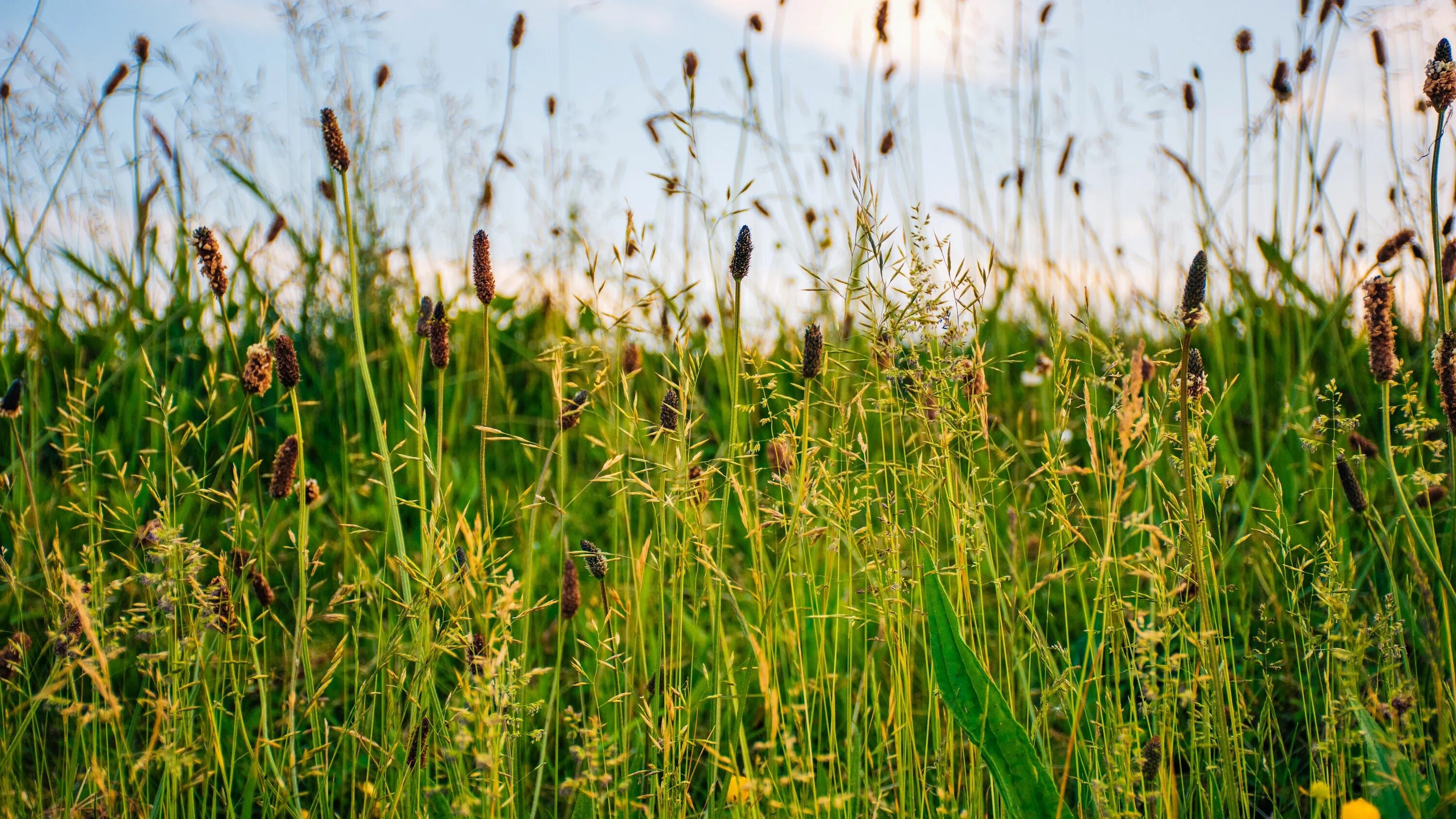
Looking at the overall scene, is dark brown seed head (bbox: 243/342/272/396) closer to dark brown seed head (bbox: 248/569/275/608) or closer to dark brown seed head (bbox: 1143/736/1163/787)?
dark brown seed head (bbox: 248/569/275/608)

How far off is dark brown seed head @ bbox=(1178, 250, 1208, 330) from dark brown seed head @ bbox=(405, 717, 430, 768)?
1058mm

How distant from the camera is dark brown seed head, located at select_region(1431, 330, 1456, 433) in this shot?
3.51 feet

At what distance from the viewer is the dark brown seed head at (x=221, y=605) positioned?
1.12m

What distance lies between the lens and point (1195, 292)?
1.01 metres

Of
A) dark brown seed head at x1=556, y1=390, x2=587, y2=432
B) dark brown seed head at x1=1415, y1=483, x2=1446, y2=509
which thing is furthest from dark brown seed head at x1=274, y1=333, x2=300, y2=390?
dark brown seed head at x1=1415, y1=483, x2=1446, y2=509

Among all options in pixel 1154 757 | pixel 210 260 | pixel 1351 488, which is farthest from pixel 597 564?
pixel 1351 488

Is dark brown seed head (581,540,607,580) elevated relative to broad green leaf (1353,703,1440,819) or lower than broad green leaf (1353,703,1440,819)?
elevated

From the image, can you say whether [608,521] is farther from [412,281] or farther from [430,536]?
[412,281]

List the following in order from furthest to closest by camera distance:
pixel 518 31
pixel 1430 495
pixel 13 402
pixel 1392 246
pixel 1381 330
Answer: pixel 518 31, pixel 1392 246, pixel 1430 495, pixel 13 402, pixel 1381 330

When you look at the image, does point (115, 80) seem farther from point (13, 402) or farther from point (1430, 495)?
point (1430, 495)

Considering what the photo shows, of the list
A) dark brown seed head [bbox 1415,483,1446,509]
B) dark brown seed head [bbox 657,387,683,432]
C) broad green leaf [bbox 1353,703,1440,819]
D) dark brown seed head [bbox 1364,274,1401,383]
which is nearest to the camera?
broad green leaf [bbox 1353,703,1440,819]

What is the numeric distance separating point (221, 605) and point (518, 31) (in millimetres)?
1721

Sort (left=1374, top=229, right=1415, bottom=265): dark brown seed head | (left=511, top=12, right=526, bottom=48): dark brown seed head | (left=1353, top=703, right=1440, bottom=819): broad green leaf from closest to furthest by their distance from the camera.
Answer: (left=1353, top=703, right=1440, bottom=819): broad green leaf < (left=1374, top=229, right=1415, bottom=265): dark brown seed head < (left=511, top=12, right=526, bottom=48): dark brown seed head

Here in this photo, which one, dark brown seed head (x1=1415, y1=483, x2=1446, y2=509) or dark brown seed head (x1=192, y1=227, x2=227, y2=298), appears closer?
dark brown seed head (x1=192, y1=227, x2=227, y2=298)
